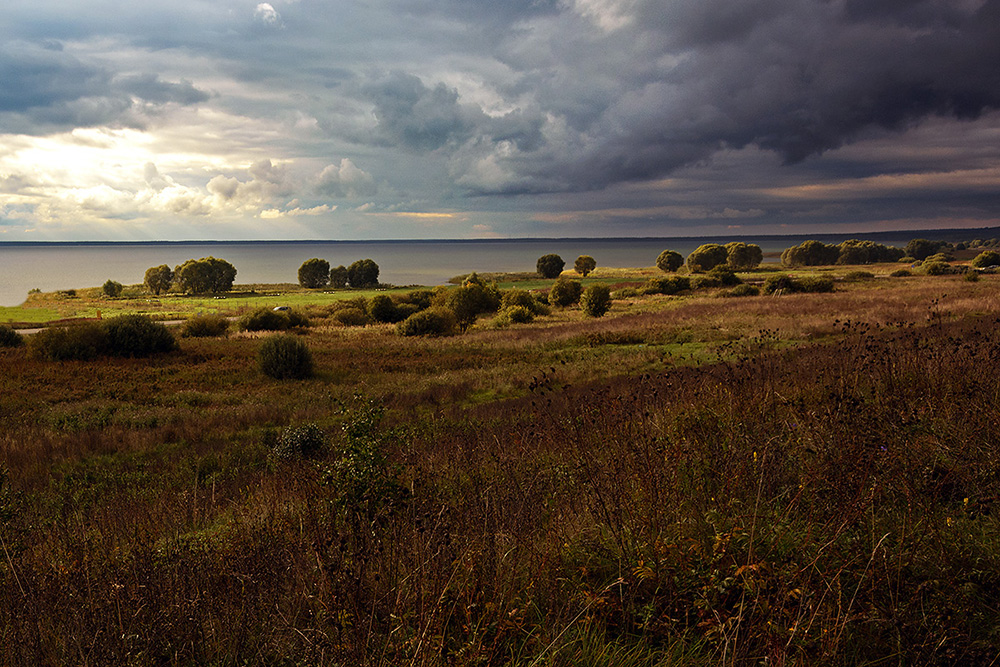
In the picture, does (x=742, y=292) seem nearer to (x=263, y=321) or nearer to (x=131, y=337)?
(x=263, y=321)

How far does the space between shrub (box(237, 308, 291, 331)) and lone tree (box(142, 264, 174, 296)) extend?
252 feet

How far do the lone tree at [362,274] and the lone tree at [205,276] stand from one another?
25.2 metres

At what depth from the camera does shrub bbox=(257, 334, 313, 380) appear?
84.2 feet

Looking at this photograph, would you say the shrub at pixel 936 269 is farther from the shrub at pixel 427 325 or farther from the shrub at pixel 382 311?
the shrub at pixel 382 311

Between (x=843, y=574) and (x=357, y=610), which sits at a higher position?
(x=357, y=610)

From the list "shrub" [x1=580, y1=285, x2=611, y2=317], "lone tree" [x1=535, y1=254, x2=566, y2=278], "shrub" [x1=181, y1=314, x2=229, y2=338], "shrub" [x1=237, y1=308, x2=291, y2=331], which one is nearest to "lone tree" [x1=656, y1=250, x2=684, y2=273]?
"lone tree" [x1=535, y1=254, x2=566, y2=278]

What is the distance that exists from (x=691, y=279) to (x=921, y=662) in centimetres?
8230

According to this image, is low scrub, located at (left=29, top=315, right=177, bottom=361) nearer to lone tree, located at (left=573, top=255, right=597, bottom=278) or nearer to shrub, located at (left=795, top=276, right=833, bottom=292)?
shrub, located at (left=795, top=276, right=833, bottom=292)

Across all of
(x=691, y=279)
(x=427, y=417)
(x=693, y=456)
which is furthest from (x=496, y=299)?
(x=693, y=456)

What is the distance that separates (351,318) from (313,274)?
70.3 m

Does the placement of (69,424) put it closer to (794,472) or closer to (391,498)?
(391,498)

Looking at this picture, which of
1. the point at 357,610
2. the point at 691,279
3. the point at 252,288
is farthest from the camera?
the point at 252,288

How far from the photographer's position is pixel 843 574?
3301mm

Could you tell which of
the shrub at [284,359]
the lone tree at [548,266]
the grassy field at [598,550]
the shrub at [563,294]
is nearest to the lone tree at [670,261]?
the lone tree at [548,266]
